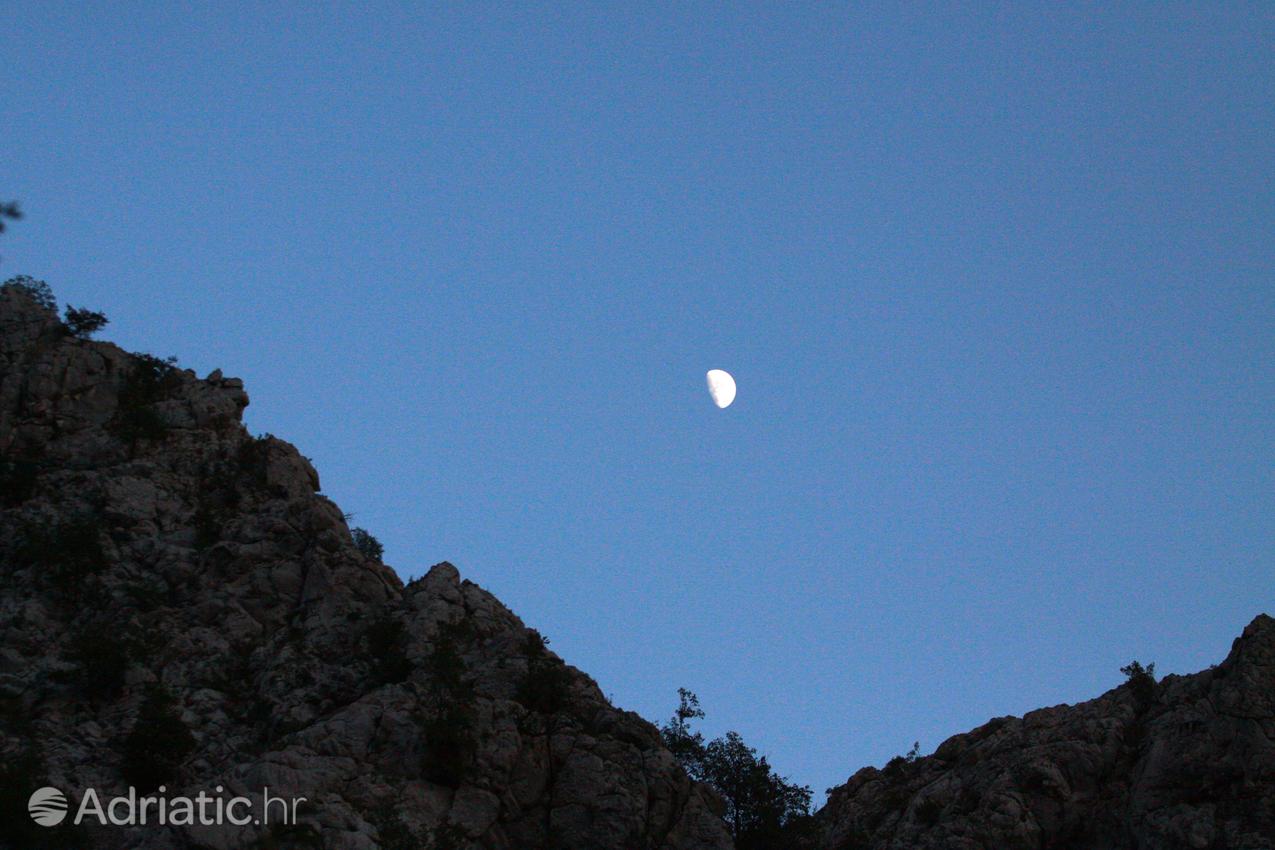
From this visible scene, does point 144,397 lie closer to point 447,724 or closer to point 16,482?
point 16,482

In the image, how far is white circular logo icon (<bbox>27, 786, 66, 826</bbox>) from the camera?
164ft

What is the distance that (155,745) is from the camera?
56000 mm

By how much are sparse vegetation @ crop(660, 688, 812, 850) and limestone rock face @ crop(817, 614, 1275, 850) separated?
10.1 feet

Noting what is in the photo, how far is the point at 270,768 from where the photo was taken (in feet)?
173

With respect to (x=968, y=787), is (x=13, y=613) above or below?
above

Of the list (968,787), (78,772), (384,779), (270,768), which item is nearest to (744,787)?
(968,787)

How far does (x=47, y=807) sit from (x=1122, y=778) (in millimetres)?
50434

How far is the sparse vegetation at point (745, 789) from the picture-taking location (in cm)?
7038

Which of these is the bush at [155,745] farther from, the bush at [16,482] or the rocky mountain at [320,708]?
the bush at [16,482]

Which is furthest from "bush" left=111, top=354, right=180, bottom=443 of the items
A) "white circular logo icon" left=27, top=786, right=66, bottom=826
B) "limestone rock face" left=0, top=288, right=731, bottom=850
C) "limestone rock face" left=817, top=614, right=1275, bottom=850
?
"limestone rock face" left=817, top=614, right=1275, bottom=850

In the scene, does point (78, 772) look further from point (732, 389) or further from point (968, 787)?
point (732, 389)

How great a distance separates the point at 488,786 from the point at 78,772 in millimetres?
17868

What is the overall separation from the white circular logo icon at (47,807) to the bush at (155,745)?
3702 millimetres

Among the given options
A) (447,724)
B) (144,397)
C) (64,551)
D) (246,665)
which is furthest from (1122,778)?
(144,397)
